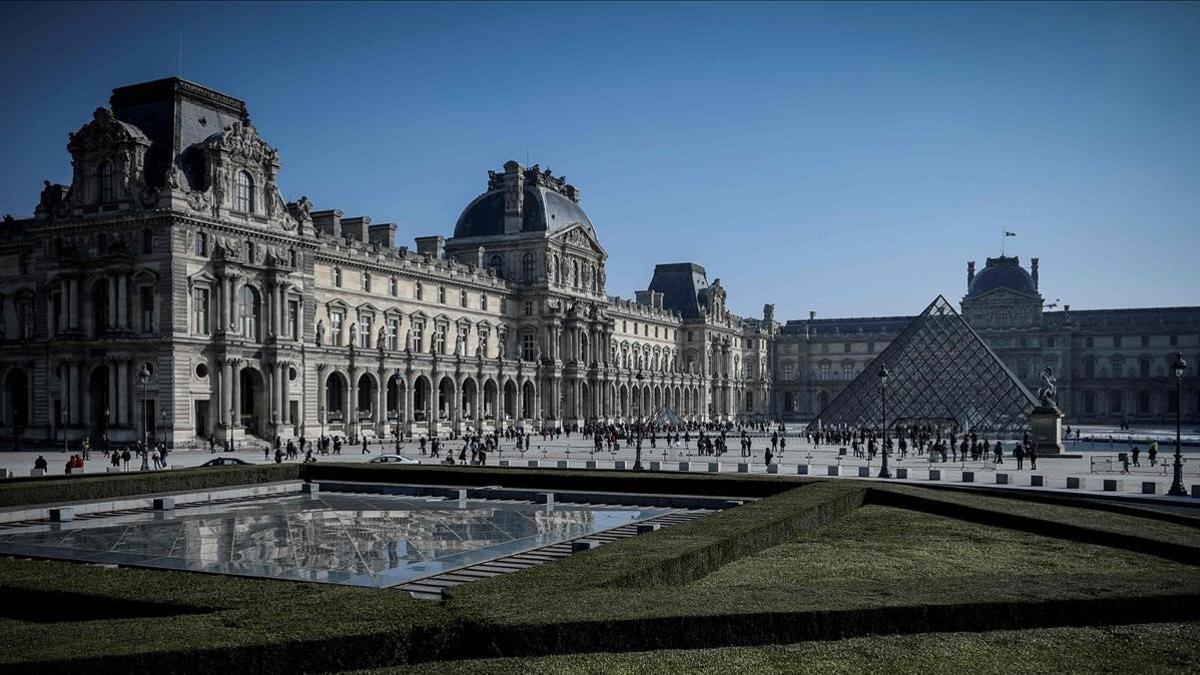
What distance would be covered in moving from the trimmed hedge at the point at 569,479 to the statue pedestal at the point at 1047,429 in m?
29.6

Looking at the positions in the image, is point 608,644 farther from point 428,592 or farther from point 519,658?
point 428,592

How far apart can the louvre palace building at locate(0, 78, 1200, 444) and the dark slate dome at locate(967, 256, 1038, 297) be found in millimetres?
43798

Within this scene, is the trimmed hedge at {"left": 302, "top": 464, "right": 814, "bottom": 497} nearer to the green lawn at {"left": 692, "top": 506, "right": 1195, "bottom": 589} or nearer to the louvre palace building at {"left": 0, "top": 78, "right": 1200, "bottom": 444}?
the green lawn at {"left": 692, "top": 506, "right": 1195, "bottom": 589}

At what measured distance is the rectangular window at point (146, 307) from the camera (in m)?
46.9

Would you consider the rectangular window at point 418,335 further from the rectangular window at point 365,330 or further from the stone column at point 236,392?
the stone column at point 236,392

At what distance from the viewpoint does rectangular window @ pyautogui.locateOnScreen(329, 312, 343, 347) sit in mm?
58969

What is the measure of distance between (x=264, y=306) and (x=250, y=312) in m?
0.77

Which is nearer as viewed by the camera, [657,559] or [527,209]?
[657,559]

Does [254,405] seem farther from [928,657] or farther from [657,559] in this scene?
[928,657]

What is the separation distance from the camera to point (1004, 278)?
117938 mm

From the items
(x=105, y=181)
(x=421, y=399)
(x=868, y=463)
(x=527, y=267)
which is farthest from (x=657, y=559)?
(x=527, y=267)

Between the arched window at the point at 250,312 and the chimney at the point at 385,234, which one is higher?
the chimney at the point at 385,234

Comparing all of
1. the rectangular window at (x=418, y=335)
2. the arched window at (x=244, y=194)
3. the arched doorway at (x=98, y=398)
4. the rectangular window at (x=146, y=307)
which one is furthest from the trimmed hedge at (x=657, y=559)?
the rectangular window at (x=418, y=335)

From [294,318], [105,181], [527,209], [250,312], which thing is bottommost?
[294,318]
